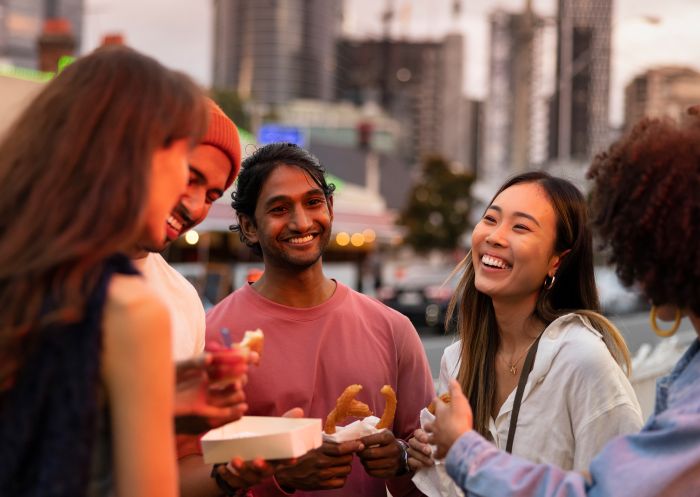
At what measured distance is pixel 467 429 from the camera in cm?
233

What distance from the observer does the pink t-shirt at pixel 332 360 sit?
3.29 m

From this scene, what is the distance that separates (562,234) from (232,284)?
57.4 ft

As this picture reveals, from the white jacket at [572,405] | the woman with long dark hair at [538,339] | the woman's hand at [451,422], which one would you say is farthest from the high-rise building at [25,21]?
the woman's hand at [451,422]

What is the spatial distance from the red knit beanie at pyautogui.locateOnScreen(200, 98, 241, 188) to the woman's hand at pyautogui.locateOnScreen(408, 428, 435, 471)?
1043 mm

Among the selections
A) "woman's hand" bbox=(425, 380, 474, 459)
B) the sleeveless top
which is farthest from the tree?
the sleeveless top

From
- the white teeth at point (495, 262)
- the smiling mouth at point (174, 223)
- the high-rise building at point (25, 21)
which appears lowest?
the white teeth at point (495, 262)

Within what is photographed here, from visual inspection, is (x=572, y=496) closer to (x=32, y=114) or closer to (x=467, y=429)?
(x=467, y=429)

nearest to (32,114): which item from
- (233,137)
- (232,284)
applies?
(233,137)

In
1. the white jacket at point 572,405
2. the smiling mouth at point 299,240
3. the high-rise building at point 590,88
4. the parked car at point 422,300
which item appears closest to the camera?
the white jacket at point 572,405

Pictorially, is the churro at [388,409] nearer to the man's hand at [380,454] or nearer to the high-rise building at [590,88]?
the man's hand at [380,454]

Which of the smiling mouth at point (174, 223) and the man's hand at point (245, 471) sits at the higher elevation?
the smiling mouth at point (174, 223)

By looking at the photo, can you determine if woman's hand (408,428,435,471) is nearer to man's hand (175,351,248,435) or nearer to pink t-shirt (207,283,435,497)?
pink t-shirt (207,283,435,497)

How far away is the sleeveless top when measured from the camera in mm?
1595

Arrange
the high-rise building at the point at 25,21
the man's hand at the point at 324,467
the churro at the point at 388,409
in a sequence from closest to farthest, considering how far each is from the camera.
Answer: the man's hand at the point at 324,467 → the churro at the point at 388,409 → the high-rise building at the point at 25,21
